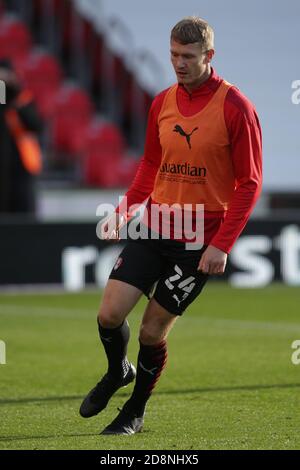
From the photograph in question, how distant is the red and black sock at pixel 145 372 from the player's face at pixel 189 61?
133cm

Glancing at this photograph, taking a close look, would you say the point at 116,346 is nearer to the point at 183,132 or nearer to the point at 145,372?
the point at 145,372

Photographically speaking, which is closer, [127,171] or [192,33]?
[192,33]

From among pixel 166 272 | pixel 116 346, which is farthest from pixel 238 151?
pixel 116 346

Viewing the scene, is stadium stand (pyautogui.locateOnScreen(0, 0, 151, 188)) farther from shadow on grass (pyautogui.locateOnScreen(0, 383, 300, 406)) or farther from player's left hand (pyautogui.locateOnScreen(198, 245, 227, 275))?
player's left hand (pyautogui.locateOnScreen(198, 245, 227, 275))

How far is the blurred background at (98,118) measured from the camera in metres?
15.6

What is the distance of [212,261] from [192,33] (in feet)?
3.50

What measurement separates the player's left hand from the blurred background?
9.57m

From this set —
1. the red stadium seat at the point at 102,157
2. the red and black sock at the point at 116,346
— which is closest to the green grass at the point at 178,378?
the red and black sock at the point at 116,346

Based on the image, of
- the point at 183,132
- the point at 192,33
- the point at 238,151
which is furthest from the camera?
the point at 183,132

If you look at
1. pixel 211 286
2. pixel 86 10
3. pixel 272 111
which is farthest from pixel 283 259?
pixel 86 10

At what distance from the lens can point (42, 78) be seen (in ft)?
63.9

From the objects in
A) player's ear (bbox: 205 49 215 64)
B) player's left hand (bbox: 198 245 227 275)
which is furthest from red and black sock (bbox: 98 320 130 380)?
player's ear (bbox: 205 49 215 64)

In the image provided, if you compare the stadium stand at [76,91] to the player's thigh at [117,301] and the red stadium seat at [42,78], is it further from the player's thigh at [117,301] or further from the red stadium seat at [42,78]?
the player's thigh at [117,301]
